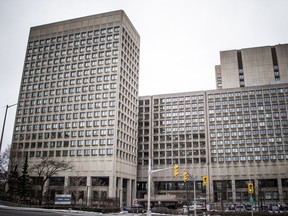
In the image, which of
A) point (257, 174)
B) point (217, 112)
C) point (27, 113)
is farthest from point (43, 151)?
point (257, 174)

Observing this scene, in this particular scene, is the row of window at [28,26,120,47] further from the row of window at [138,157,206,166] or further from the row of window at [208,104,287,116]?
the row of window at [138,157,206,166]

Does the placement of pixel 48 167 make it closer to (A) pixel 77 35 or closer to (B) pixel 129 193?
(B) pixel 129 193

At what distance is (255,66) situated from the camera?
141m

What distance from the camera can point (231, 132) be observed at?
110 metres

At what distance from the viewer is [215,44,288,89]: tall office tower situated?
137m

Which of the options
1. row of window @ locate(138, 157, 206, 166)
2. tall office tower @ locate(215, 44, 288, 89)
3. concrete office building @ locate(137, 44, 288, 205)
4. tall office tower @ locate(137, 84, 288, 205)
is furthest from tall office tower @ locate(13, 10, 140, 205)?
tall office tower @ locate(215, 44, 288, 89)

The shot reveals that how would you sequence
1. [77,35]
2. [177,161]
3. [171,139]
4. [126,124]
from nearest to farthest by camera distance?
[126,124] < [77,35] < [177,161] < [171,139]

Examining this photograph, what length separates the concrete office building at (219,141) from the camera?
10269cm

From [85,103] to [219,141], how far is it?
168 feet

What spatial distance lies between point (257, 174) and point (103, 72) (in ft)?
206

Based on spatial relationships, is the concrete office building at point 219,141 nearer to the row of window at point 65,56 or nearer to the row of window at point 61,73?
the row of window at point 61,73

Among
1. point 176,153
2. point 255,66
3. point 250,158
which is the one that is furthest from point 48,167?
point 255,66

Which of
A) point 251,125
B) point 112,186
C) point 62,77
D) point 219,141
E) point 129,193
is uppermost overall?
point 62,77

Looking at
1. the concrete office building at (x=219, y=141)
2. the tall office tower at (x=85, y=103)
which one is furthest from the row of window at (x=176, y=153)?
the tall office tower at (x=85, y=103)
